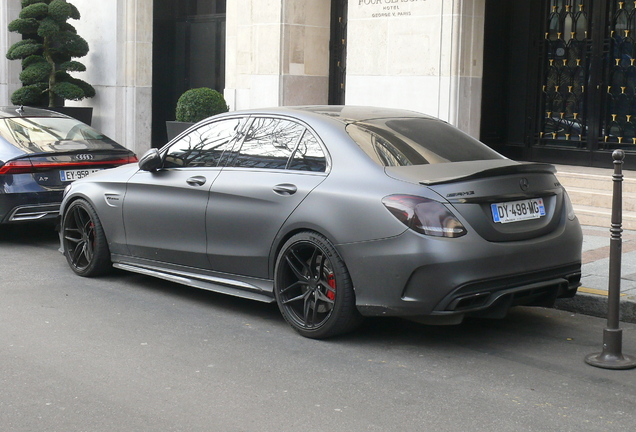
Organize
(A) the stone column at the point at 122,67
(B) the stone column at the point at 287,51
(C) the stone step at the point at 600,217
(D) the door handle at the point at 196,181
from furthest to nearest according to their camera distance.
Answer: (A) the stone column at the point at 122,67 → (B) the stone column at the point at 287,51 → (C) the stone step at the point at 600,217 → (D) the door handle at the point at 196,181

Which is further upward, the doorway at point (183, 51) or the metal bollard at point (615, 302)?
the doorway at point (183, 51)

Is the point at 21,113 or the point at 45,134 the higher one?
the point at 21,113

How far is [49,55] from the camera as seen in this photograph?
698 inches

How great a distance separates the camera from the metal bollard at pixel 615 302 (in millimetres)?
5258

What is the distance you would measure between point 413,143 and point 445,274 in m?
1.18

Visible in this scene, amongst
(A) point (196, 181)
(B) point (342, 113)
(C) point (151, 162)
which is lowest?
(A) point (196, 181)

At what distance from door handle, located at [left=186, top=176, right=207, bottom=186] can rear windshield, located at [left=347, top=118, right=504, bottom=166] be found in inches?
50.1

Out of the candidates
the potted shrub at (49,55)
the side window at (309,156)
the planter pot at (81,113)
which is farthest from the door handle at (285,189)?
the planter pot at (81,113)

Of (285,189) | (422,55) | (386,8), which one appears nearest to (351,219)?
(285,189)

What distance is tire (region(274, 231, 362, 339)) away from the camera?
221 inches

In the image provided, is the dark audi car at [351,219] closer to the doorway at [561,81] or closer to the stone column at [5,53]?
the doorway at [561,81]

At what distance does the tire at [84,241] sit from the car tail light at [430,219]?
331 cm

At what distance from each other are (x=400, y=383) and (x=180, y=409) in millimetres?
1248

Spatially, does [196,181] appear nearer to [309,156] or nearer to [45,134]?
[309,156]
